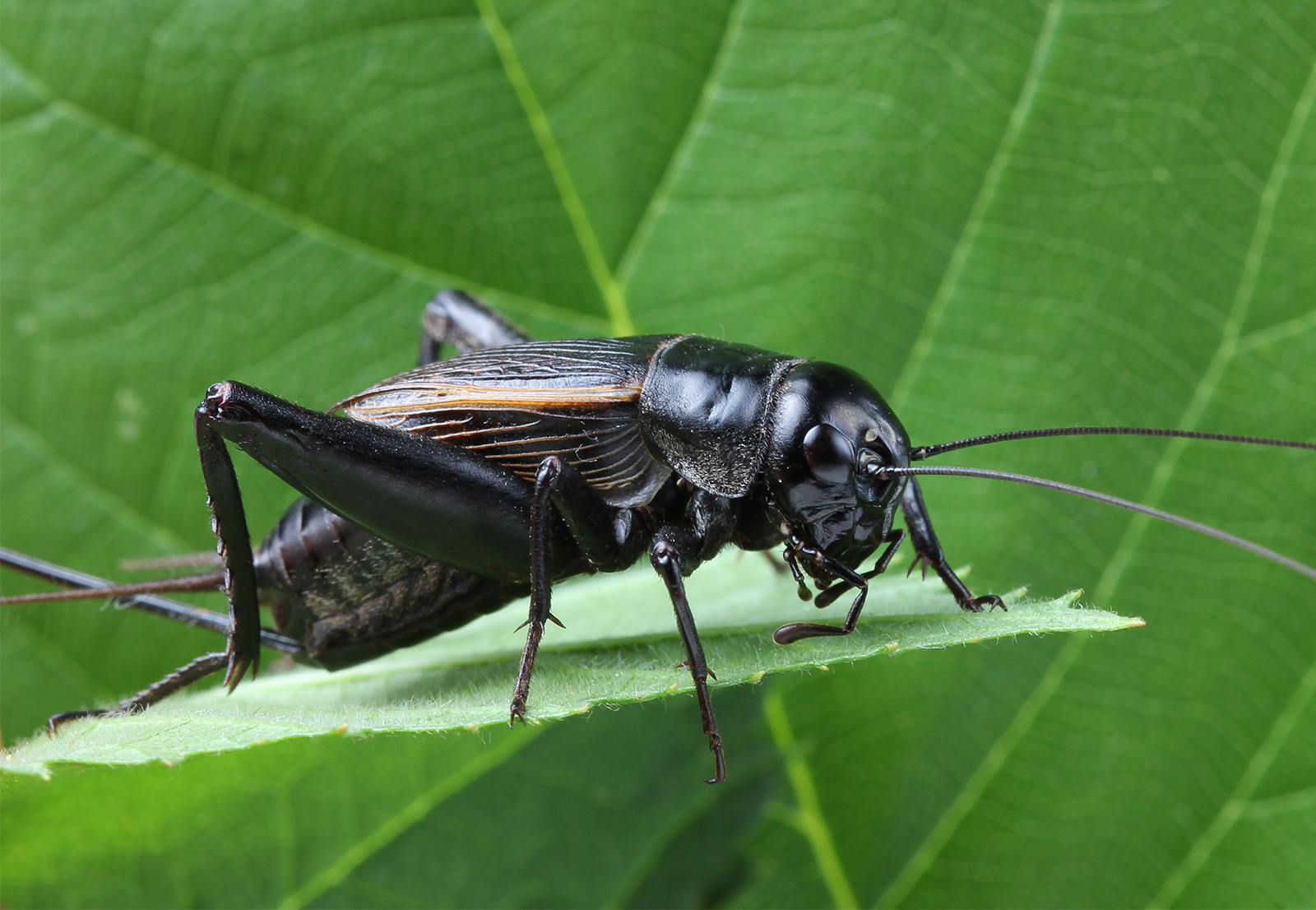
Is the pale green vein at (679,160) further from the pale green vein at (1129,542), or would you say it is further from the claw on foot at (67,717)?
the claw on foot at (67,717)

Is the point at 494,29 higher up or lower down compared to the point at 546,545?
higher up

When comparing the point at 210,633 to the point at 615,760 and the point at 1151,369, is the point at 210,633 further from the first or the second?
the point at 1151,369

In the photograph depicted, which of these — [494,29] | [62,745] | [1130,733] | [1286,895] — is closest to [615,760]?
[62,745]

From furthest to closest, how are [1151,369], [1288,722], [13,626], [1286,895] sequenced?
[13,626] → [1151,369] → [1288,722] → [1286,895]

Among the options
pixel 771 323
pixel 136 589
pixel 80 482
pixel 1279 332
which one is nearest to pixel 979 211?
pixel 771 323

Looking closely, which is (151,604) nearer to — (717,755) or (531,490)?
(531,490)
